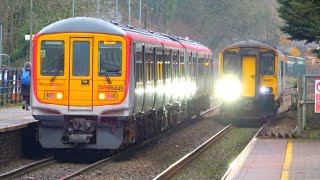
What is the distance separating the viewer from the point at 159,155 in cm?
2019

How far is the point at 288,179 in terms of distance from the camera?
14.1 metres

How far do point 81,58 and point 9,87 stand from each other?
15.2m

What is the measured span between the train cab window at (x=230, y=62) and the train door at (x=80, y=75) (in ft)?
41.6

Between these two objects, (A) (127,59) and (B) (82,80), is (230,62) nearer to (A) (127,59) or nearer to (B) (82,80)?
(A) (127,59)

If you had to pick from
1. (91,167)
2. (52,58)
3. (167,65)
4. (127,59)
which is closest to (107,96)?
(127,59)

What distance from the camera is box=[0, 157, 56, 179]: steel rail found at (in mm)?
15604

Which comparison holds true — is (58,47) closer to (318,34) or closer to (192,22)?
(318,34)

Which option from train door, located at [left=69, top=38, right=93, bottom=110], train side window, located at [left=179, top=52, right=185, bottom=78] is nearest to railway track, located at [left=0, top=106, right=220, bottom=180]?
train door, located at [left=69, top=38, right=93, bottom=110]

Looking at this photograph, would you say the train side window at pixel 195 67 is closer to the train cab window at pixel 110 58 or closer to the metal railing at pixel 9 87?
the metal railing at pixel 9 87

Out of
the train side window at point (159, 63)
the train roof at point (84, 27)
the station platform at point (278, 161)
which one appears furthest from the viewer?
the train side window at point (159, 63)

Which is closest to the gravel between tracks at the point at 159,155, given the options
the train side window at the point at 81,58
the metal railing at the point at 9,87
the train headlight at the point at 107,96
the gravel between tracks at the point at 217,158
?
the gravel between tracks at the point at 217,158

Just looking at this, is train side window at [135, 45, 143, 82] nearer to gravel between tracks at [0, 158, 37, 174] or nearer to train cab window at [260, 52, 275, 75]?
gravel between tracks at [0, 158, 37, 174]

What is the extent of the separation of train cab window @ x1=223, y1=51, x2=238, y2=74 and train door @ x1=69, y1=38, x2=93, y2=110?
499 inches

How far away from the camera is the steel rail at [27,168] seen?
15604 millimetres
